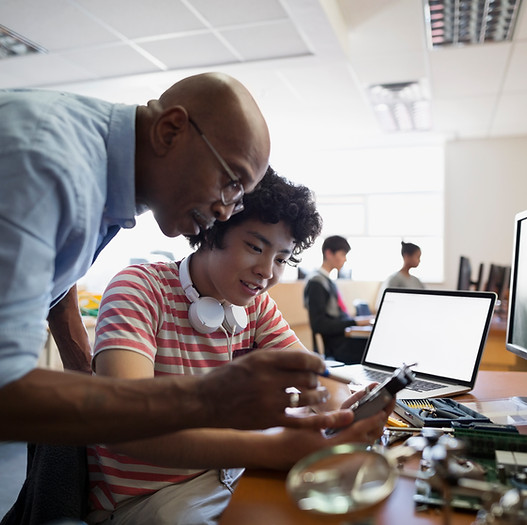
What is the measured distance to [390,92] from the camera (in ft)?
17.3

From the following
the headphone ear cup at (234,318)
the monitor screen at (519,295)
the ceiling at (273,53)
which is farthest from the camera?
the ceiling at (273,53)

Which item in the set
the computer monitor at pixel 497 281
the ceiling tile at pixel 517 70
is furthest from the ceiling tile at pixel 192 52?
the computer monitor at pixel 497 281

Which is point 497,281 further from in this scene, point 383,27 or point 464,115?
point 464,115

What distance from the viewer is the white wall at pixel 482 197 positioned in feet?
23.0

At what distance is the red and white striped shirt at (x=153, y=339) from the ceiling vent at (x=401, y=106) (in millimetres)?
4284

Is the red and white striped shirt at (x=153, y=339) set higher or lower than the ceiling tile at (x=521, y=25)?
lower

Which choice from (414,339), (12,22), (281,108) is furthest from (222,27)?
(414,339)

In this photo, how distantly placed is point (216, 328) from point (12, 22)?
3.44m

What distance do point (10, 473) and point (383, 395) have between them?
8.85 ft

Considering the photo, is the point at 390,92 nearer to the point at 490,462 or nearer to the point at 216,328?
the point at 216,328

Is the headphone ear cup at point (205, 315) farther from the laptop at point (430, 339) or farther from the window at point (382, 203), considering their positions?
the window at point (382, 203)

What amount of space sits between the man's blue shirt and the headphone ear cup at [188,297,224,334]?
0.36 metres

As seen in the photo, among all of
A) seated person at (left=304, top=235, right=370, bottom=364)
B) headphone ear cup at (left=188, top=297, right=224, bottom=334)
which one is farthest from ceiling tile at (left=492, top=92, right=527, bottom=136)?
headphone ear cup at (left=188, top=297, right=224, bottom=334)

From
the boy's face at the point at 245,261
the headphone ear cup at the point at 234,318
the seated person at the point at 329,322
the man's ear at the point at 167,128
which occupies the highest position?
the man's ear at the point at 167,128
